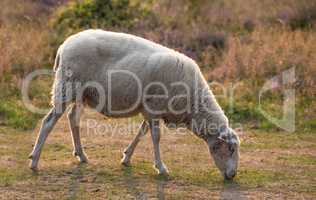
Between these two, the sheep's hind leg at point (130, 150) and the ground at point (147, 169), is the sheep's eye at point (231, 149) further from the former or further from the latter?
the sheep's hind leg at point (130, 150)

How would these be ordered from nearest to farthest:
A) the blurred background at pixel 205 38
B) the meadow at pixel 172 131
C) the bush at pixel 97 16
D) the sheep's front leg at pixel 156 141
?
the meadow at pixel 172 131, the sheep's front leg at pixel 156 141, the blurred background at pixel 205 38, the bush at pixel 97 16

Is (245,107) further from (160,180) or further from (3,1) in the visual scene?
(3,1)

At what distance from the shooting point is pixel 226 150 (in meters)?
8.14

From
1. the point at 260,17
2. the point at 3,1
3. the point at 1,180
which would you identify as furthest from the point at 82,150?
the point at 3,1

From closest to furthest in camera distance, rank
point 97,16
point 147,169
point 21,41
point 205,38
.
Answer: point 147,169, point 21,41, point 205,38, point 97,16

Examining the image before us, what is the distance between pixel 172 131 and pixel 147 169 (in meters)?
2.21

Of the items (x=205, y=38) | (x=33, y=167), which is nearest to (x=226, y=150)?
(x=33, y=167)

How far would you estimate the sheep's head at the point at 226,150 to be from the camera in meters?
8.09

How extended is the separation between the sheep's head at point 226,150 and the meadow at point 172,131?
187 mm

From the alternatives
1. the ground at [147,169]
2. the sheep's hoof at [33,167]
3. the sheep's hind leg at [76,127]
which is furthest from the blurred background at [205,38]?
the sheep's hoof at [33,167]

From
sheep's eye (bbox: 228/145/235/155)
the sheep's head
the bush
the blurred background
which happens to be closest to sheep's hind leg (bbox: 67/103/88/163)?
the sheep's head

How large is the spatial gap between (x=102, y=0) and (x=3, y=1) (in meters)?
3.71

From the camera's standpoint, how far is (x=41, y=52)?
13.8 m

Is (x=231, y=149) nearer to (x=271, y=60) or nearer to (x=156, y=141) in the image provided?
(x=156, y=141)
